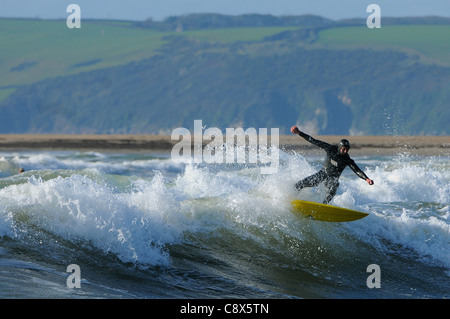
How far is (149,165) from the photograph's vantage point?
36969 mm

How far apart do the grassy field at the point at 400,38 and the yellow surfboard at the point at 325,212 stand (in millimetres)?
122666

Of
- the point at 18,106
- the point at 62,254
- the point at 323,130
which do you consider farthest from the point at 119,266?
the point at 18,106

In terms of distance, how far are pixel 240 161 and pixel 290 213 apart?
8.28m

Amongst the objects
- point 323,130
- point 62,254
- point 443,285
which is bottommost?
point 323,130

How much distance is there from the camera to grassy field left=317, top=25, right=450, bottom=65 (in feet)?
446

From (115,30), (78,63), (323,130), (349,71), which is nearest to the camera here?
(323,130)

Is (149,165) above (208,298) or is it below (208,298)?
below

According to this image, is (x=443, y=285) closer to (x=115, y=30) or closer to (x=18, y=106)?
(x=18, y=106)

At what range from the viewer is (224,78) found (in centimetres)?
13700

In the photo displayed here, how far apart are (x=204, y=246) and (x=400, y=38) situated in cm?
14047

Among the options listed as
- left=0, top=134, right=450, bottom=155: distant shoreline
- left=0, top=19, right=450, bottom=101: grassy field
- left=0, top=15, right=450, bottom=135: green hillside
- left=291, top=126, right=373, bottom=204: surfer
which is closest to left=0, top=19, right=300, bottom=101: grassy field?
left=0, top=19, right=450, bottom=101: grassy field

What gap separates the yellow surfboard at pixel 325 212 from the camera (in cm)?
1311

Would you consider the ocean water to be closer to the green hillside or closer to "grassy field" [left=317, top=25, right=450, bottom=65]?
the green hillside

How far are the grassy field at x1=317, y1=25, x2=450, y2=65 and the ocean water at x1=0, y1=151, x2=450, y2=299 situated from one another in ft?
401
